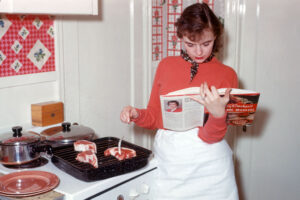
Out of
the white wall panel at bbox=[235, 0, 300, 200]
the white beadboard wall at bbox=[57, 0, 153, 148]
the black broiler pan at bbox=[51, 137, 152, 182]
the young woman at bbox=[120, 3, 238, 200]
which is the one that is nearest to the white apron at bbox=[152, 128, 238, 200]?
the young woman at bbox=[120, 3, 238, 200]

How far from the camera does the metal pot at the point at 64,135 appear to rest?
5.88ft

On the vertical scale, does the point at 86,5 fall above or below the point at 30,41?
above

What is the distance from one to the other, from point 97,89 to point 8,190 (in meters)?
0.98

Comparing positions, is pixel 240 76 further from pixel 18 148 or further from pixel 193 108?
pixel 18 148

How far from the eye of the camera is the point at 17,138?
5.47 ft

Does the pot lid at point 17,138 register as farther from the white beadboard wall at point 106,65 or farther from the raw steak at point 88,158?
the white beadboard wall at point 106,65

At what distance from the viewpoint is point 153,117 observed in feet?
6.32

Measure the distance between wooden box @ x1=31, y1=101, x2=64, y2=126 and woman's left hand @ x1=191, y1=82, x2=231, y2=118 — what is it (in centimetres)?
75

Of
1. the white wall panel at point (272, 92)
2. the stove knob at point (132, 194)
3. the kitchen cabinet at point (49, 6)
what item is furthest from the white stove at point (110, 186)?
the white wall panel at point (272, 92)

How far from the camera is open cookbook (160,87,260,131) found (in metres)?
1.67

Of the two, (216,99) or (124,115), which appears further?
(124,115)

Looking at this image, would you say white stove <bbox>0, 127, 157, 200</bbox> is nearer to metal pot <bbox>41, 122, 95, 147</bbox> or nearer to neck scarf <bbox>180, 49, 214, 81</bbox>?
metal pot <bbox>41, 122, 95, 147</bbox>

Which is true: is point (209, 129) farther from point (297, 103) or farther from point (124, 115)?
point (297, 103)

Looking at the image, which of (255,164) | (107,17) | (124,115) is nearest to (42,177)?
(124,115)
